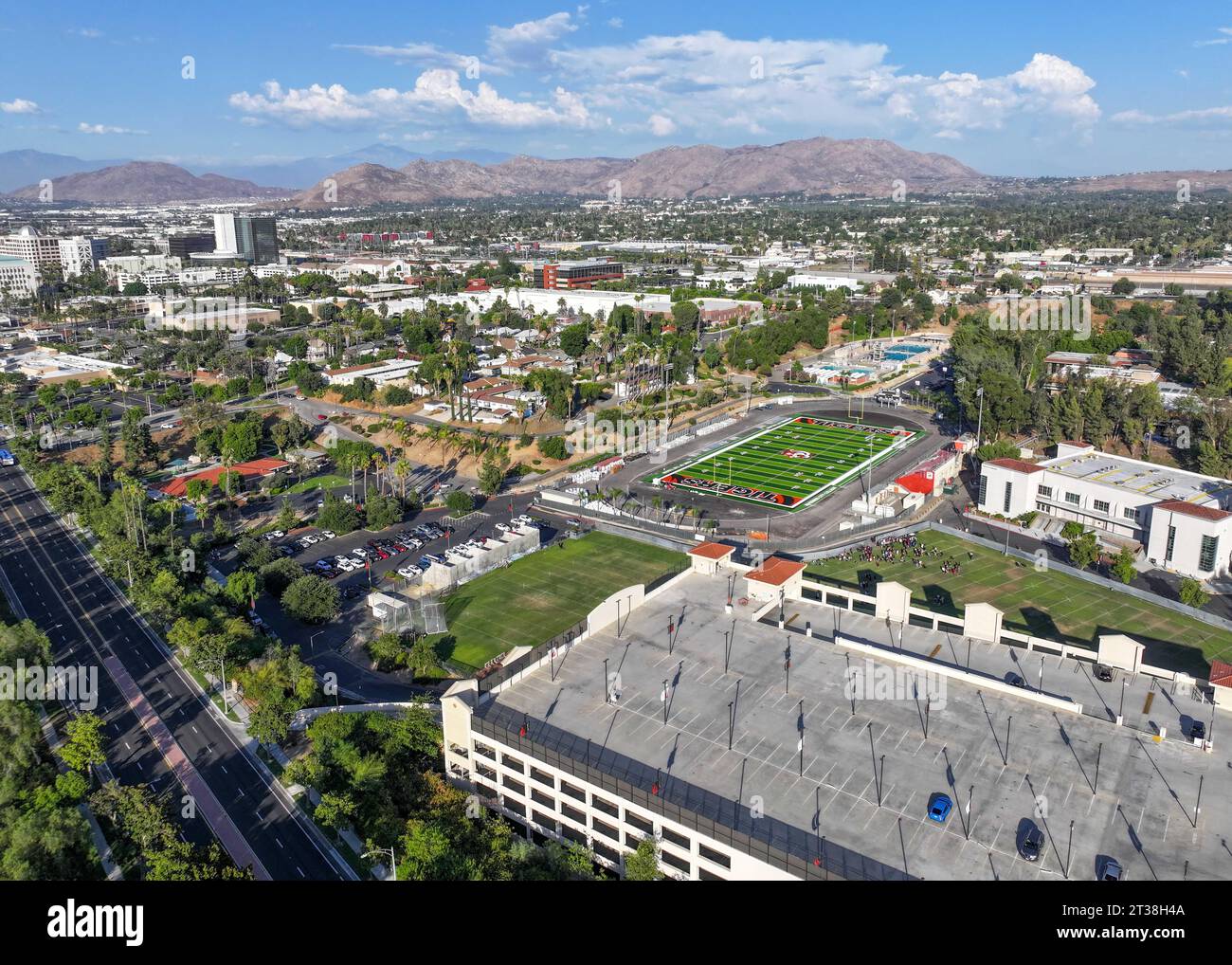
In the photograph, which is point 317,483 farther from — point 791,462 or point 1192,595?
point 1192,595

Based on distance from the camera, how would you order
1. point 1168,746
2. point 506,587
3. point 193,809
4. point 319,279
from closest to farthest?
1. point 1168,746
2. point 193,809
3. point 506,587
4. point 319,279

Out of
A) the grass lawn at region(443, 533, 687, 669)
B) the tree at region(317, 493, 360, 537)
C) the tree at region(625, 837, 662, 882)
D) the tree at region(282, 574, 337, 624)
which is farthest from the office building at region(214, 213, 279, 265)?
the tree at region(625, 837, 662, 882)

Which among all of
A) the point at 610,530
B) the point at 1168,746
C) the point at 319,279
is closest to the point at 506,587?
the point at 610,530

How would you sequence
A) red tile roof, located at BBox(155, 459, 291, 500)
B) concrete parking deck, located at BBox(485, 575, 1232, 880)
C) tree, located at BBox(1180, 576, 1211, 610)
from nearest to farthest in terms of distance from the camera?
concrete parking deck, located at BBox(485, 575, 1232, 880) < tree, located at BBox(1180, 576, 1211, 610) < red tile roof, located at BBox(155, 459, 291, 500)

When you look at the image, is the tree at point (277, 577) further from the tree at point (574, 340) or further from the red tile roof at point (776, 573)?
the tree at point (574, 340)

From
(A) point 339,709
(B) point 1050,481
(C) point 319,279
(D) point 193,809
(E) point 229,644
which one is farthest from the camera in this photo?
(C) point 319,279

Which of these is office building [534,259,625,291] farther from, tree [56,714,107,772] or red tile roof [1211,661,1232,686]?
red tile roof [1211,661,1232,686]

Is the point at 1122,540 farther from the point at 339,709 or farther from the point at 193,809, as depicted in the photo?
the point at 193,809
